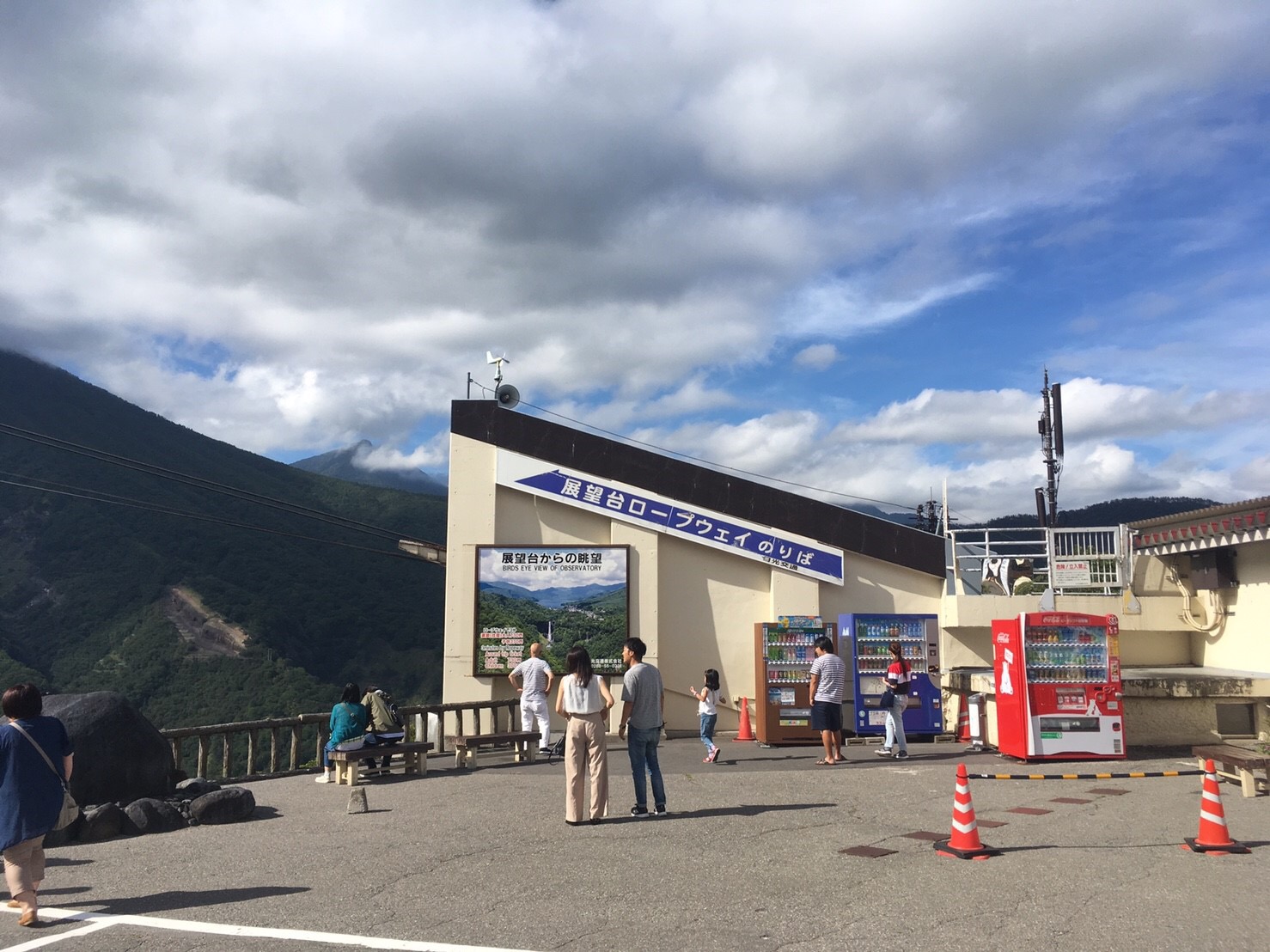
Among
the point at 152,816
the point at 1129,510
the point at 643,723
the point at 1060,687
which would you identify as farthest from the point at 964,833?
the point at 1129,510

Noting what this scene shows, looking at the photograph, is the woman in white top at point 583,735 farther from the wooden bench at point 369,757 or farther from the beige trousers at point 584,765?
the wooden bench at point 369,757

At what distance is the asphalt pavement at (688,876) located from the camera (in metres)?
5.92

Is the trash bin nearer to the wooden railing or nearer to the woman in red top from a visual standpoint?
the woman in red top

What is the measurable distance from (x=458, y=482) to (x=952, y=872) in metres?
13.1

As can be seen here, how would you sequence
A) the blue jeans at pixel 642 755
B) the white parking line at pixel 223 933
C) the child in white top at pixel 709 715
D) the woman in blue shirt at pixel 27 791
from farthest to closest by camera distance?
1. the child in white top at pixel 709 715
2. the blue jeans at pixel 642 755
3. the woman in blue shirt at pixel 27 791
4. the white parking line at pixel 223 933

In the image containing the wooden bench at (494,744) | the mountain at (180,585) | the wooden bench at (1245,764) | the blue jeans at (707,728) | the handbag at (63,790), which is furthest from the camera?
the mountain at (180,585)

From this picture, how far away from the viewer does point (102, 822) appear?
30.7 ft

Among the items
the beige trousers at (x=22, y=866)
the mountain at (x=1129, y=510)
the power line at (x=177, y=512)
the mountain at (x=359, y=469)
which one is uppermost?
the mountain at (x=359, y=469)

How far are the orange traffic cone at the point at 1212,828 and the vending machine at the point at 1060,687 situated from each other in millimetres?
5776

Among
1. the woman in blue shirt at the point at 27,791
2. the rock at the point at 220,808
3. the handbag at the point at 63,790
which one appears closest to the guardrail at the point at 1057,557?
the rock at the point at 220,808

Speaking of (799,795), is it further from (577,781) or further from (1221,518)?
(1221,518)

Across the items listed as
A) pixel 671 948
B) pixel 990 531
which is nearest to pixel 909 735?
pixel 990 531

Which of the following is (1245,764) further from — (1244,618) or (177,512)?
(177,512)

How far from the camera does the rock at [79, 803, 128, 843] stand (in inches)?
364
